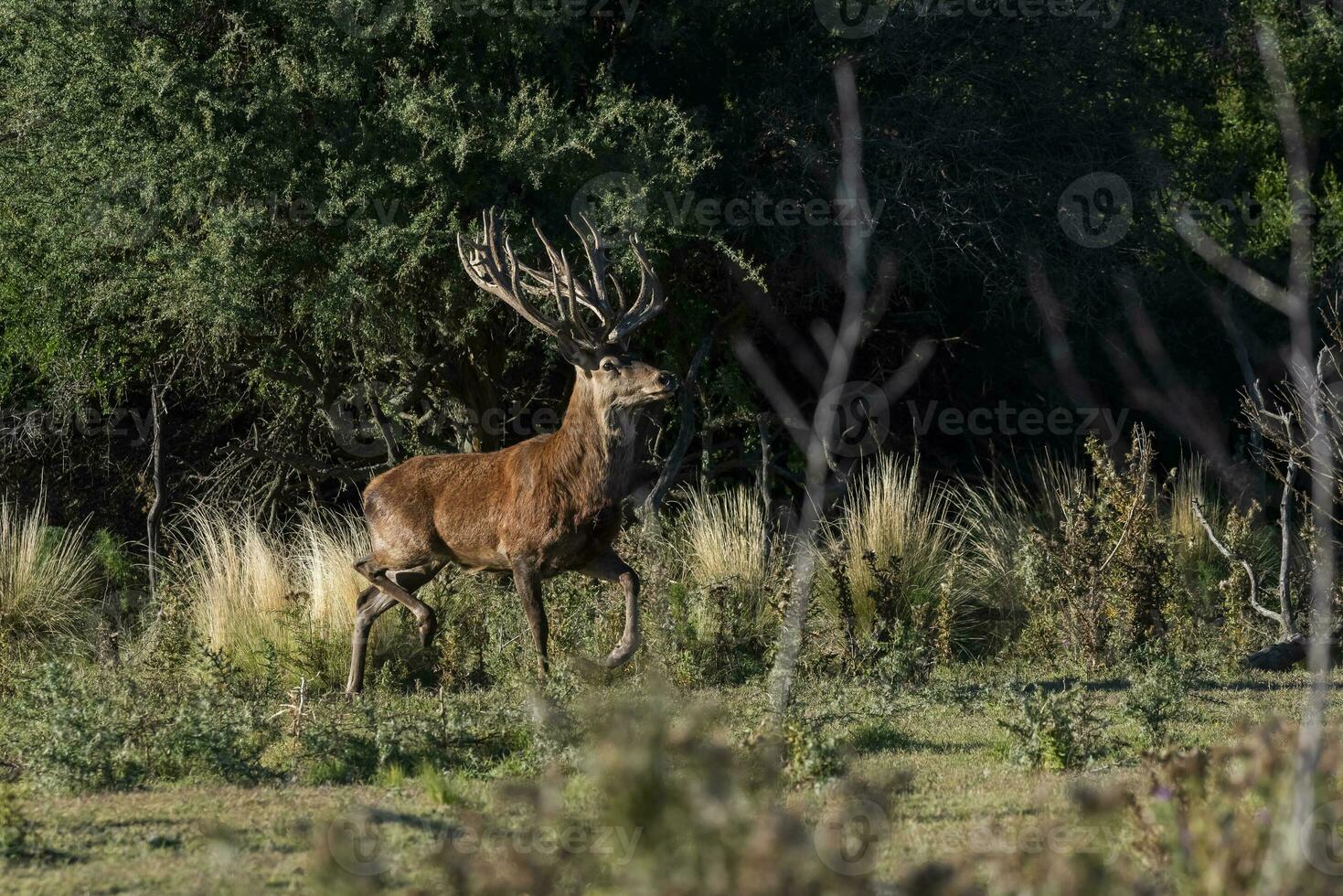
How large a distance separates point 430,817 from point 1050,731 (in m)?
2.70

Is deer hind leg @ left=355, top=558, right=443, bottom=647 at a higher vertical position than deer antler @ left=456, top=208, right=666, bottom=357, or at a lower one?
lower

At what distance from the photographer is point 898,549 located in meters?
11.1

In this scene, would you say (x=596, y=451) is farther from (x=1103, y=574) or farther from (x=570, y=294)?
(x=1103, y=574)

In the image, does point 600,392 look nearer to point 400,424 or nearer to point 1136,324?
point 400,424

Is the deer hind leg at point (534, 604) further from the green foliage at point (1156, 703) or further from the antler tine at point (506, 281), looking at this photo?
the green foliage at point (1156, 703)

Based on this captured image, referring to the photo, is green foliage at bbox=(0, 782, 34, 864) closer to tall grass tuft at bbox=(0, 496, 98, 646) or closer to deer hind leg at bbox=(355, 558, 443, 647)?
deer hind leg at bbox=(355, 558, 443, 647)

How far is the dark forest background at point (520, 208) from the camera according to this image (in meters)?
11.7

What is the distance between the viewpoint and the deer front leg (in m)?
8.59

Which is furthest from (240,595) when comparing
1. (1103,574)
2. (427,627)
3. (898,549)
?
(1103,574)

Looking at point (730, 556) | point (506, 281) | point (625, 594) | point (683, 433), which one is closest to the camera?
point (625, 594)

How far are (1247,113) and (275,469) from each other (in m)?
11.0

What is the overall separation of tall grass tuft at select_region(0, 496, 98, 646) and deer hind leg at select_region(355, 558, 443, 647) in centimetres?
309

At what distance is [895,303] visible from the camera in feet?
49.8

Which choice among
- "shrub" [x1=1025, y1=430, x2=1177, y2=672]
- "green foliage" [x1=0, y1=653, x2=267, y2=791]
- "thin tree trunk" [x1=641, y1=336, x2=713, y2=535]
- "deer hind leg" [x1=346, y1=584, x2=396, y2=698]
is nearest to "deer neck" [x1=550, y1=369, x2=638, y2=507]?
"deer hind leg" [x1=346, y1=584, x2=396, y2=698]
